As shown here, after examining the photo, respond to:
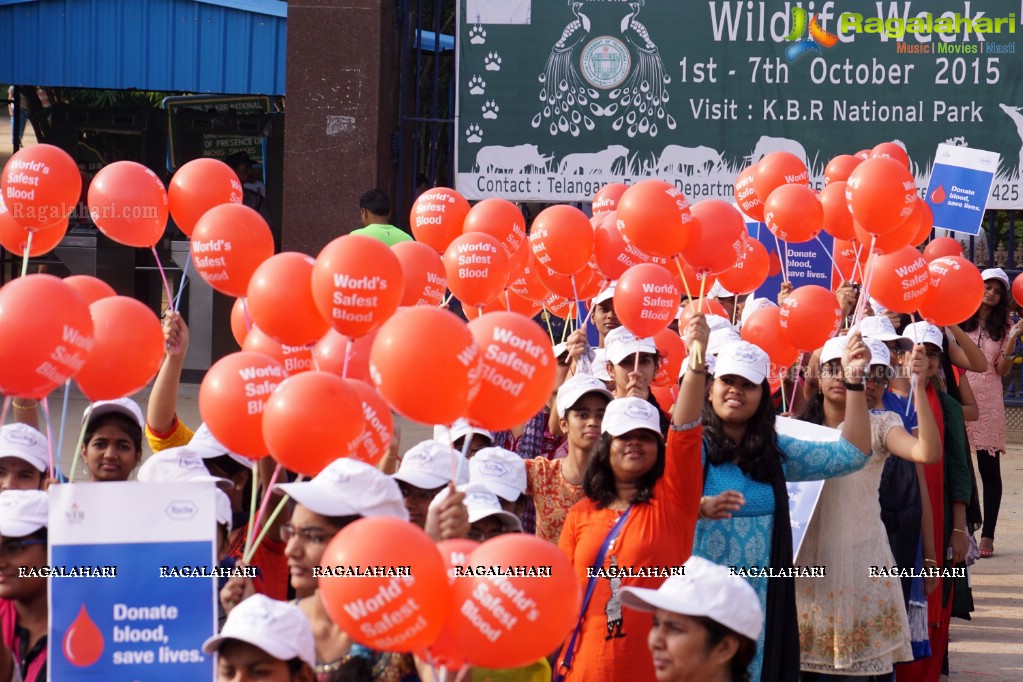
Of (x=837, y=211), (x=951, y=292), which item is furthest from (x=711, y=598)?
(x=837, y=211)

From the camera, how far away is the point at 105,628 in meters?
3.70

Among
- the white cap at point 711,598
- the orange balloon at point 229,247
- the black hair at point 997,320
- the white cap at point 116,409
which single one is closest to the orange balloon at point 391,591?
the white cap at point 711,598

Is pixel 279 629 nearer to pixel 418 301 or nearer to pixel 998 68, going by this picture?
pixel 418 301

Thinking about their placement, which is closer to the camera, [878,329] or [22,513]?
[22,513]

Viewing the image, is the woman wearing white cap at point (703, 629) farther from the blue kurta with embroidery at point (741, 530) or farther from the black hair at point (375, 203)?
the black hair at point (375, 203)

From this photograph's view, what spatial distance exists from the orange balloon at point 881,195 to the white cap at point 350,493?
3.07 metres

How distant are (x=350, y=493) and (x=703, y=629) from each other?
0.89 metres

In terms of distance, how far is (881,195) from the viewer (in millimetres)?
5984

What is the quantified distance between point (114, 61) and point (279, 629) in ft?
32.5

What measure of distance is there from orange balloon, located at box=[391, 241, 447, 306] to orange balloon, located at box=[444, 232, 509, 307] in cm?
12

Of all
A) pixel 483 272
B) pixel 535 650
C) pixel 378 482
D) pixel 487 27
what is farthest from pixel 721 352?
pixel 487 27

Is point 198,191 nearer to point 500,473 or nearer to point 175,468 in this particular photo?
point 175,468

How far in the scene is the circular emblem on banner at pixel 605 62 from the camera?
10.4 meters

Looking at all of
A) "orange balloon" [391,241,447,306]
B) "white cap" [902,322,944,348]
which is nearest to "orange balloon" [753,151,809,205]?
"white cap" [902,322,944,348]
